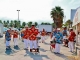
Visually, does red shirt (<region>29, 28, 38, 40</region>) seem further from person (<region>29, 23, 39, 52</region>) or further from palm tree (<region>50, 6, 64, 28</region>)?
palm tree (<region>50, 6, 64, 28</region>)

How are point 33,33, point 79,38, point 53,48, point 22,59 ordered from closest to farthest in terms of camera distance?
point 22,59, point 33,33, point 53,48, point 79,38

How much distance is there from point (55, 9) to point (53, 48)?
47.8 metres

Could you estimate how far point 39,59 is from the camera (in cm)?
1104

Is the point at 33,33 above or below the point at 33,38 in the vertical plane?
above

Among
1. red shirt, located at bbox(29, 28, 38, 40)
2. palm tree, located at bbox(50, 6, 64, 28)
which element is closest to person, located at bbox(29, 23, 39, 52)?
red shirt, located at bbox(29, 28, 38, 40)

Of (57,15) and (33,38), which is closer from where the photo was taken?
(33,38)

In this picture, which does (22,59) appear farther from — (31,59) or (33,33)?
(33,33)

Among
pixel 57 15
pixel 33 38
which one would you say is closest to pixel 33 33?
pixel 33 38

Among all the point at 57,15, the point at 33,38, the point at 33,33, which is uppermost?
the point at 57,15

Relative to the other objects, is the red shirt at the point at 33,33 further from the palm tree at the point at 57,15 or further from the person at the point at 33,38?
the palm tree at the point at 57,15

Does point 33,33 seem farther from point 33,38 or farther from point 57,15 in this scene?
point 57,15

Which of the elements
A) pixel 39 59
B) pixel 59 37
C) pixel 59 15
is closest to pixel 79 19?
pixel 59 37

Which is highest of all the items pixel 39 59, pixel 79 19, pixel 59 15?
pixel 59 15

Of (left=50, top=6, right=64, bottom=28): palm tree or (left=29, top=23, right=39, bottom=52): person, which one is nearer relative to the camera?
(left=29, top=23, right=39, bottom=52): person
